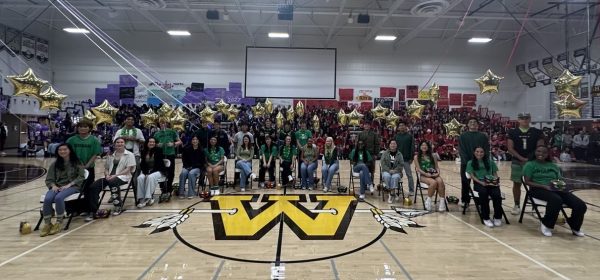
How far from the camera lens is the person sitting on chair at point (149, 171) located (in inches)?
218

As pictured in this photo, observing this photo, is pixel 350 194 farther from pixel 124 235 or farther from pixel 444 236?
pixel 124 235

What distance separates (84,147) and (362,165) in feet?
15.9

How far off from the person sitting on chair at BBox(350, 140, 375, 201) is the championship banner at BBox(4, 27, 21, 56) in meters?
16.9

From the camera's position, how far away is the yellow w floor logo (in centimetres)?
420

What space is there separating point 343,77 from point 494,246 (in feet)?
48.3

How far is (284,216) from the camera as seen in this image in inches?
195

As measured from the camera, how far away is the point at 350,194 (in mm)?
6648

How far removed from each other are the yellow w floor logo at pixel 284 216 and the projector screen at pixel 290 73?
36.4ft

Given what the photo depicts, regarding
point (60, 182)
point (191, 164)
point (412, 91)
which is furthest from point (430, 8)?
point (60, 182)

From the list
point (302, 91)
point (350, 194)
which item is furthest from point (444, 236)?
point (302, 91)

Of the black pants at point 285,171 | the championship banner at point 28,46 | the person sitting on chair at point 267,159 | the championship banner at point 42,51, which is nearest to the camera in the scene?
the black pants at point 285,171

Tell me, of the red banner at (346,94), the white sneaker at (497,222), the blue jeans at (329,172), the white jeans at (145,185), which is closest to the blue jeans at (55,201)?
the white jeans at (145,185)

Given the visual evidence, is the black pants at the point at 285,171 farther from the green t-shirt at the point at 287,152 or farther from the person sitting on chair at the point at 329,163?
the person sitting on chair at the point at 329,163

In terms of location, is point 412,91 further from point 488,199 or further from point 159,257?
point 159,257
